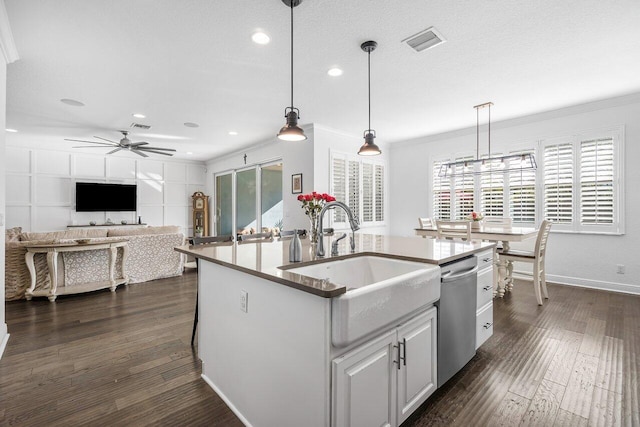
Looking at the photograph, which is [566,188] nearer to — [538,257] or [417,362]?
[538,257]

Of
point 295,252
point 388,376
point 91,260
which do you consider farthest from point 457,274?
point 91,260

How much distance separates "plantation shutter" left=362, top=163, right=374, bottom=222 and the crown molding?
16.1 ft

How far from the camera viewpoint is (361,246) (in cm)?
234

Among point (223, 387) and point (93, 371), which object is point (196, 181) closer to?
point (93, 371)

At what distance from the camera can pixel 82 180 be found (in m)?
7.20

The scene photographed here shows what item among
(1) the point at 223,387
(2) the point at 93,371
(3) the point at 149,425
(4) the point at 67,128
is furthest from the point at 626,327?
(4) the point at 67,128

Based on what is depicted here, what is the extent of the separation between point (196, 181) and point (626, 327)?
30.2 ft

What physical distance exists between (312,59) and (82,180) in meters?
7.18

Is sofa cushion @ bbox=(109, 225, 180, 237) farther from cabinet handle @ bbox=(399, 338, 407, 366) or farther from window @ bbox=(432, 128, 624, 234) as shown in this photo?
window @ bbox=(432, 128, 624, 234)

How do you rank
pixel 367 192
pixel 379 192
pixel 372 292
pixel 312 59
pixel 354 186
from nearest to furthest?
1. pixel 372 292
2. pixel 312 59
3. pixel 354 186
4. pixel 367 192
5. pixel 379 192

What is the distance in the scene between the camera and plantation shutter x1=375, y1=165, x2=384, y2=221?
6262 mm

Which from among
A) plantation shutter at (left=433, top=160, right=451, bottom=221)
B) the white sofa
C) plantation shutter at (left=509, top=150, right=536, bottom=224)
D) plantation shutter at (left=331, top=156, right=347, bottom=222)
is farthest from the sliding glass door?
plantation shutter at (left=509, top=150, right=536, bottom=224)

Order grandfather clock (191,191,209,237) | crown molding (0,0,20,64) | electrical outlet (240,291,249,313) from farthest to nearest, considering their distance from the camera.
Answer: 1. grandfather clock (191,191,209,237)
2. crown molding (0,0,20,64)
3. electrical outlet (240,291,249,313)

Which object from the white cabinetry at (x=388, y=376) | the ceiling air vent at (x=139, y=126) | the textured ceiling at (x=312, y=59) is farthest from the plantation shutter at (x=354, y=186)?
the white cabinetry at (x=388, y=376)
